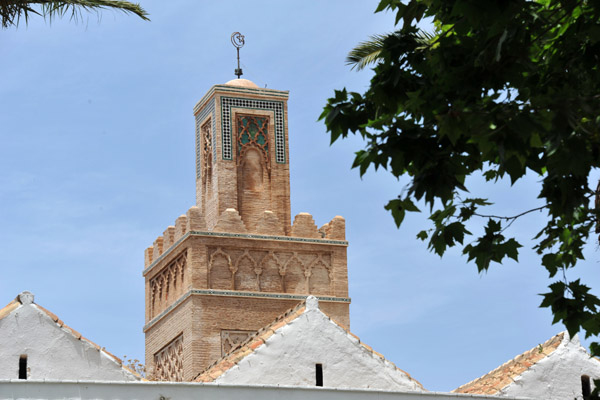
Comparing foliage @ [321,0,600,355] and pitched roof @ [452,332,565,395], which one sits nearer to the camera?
foliage @ [321,0,600,355]

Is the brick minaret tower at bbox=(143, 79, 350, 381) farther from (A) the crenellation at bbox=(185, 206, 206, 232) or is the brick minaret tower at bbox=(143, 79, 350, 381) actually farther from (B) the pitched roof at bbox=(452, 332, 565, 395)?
(B) the pitched roof at bbox=(452, 332, 565, 395)

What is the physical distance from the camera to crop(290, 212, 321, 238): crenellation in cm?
2698

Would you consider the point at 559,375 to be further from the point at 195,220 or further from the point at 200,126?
the point at 200,126

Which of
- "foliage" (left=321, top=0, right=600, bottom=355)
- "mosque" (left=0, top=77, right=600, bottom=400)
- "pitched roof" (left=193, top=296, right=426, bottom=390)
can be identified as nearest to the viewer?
"foliage" (left=321, top=0, right=600, bottom=355)

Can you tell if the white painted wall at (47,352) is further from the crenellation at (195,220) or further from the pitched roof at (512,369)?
the crenellation at (195,220)

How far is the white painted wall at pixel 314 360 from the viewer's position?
Result: 659 inches

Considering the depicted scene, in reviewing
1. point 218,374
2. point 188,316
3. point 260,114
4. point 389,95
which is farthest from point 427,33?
point 389,95

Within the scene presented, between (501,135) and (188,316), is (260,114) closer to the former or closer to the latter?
(188,316)

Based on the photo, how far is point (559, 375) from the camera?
58.5 feet

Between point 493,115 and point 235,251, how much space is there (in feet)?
64.1

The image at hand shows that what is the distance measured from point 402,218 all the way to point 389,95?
3.48 ft

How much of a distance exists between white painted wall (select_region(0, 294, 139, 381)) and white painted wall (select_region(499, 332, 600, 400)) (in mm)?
5713

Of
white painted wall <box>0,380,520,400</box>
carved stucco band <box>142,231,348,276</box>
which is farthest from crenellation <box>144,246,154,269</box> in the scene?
white painted wall <box>0,380,520,400</box>

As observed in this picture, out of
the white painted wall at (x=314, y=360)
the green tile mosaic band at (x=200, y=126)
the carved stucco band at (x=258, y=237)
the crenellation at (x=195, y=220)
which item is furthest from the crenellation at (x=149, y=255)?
the white painted wall at (x=314, y=360)
